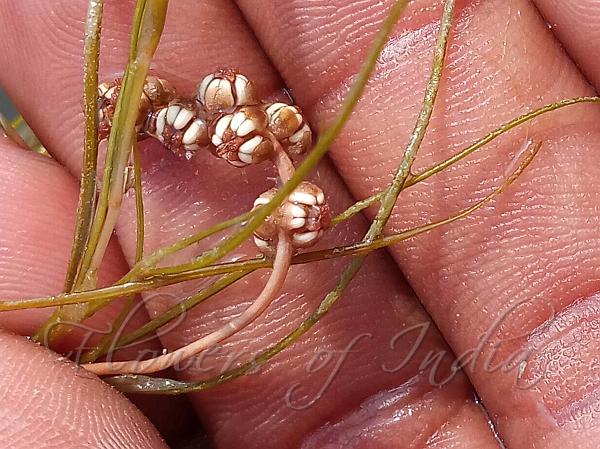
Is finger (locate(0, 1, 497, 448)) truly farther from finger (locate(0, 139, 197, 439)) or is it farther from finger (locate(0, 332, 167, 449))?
finger (locate(0, 332, 167, 449))

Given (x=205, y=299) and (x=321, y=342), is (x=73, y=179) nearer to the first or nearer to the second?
(x=205, y=299)

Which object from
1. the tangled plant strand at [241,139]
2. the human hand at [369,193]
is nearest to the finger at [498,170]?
the human hand at [369,193]

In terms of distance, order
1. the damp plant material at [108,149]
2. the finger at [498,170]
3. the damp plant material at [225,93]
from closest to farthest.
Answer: the damp plant material at [108,149] < the damp plant material at [225,93] < the finger at [498,170]

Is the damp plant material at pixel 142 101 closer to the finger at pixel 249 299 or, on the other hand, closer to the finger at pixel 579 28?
the finger at pixel 249 299

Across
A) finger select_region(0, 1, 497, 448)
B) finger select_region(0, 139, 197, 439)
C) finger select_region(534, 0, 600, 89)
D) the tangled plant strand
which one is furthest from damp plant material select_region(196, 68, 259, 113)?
finger select_region(534, 0, 600, 89)

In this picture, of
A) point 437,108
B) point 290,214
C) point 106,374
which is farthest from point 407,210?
point 106,374

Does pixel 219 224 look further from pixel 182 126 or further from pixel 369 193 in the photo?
pixel 369 193

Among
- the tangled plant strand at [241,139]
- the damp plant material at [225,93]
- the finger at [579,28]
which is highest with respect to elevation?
the finger at [579,28]
